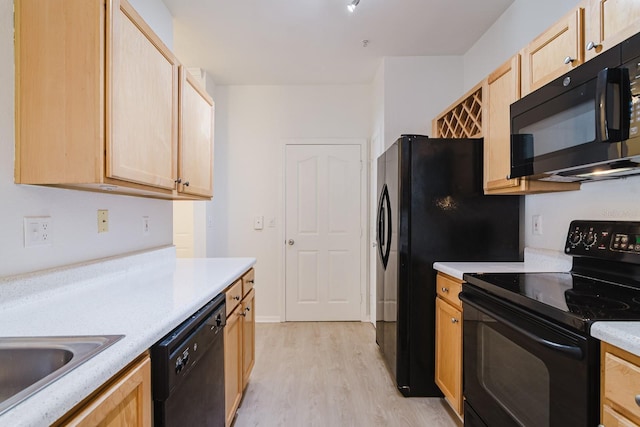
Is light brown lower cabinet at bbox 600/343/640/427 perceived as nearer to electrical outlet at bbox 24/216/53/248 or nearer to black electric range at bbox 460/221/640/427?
black electric range at bbox 460/221/640/427

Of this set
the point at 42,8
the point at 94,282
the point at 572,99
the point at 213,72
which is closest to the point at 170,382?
the point at 94,282

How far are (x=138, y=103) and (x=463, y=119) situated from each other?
2201 mm

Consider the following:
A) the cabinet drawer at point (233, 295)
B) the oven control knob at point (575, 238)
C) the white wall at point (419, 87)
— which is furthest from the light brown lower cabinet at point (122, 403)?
the white wall at point (419, 87)

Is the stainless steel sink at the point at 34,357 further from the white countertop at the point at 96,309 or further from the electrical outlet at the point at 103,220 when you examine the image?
the electrical outlet at the point at 103,220

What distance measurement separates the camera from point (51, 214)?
4.34 feet

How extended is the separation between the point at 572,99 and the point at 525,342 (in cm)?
94

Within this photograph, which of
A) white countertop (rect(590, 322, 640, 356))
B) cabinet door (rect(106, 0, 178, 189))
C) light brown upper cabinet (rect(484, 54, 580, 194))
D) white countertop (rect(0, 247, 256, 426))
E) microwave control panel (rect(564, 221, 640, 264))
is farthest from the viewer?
light brown upper cabinet (rect(484, 54, 580, 194))

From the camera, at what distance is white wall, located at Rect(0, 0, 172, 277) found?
3.72 feet

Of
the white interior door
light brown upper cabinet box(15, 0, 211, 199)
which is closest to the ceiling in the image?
the white interior door

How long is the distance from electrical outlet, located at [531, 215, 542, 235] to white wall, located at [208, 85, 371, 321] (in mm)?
2098

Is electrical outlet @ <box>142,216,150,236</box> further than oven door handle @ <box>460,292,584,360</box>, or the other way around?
electrical outlet @ <box>142,216,150,236</box>

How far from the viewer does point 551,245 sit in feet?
6.35

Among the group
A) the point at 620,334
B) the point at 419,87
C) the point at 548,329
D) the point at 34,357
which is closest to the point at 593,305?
the point at 548,329

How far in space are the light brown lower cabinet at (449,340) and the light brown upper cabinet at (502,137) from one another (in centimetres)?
61
